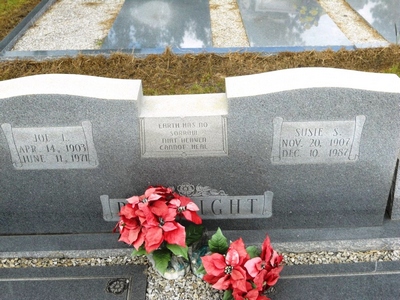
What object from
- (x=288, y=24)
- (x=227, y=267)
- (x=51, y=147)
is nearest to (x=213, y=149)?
(x=227, y=267)

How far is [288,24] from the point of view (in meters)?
6.74

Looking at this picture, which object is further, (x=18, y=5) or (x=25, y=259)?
(x=18, y=5)

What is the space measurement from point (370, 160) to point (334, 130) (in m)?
0.38

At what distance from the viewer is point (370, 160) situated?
328cm

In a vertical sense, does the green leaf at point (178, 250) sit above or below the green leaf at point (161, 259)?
above

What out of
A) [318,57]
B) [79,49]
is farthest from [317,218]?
[79,49]

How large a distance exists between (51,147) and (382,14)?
5.85m

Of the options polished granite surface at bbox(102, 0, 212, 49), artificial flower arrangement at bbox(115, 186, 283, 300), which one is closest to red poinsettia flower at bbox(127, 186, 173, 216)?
artificial flower arrangement at bbox(115, 186, 283, 300)

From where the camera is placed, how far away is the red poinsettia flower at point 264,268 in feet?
9.32

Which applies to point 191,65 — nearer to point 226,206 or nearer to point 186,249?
point 226,206

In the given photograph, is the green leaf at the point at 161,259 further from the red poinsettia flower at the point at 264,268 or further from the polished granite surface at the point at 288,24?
the polished granite surface at the point at 288,24

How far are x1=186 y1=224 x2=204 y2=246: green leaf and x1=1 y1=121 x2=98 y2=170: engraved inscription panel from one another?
815 millimetres

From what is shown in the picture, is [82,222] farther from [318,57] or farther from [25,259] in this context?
[318,57]

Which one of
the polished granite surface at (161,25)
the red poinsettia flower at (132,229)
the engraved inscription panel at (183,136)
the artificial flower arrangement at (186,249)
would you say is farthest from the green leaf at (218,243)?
the polished granite surface at (161,25)
